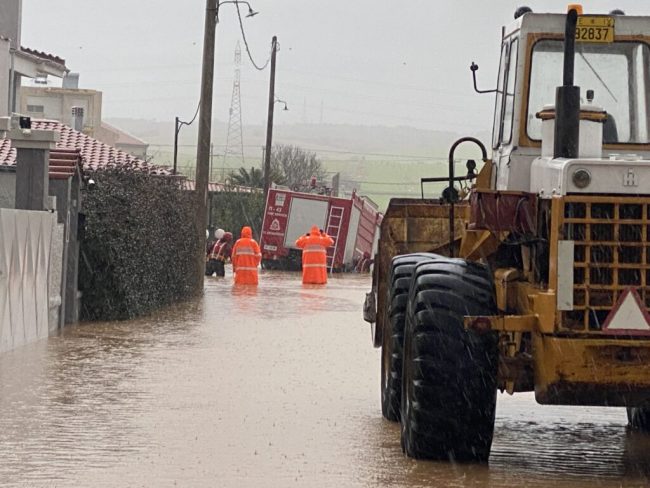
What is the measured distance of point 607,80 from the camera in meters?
11.5

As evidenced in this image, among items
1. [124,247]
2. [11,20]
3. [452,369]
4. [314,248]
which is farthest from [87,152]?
[452,369]

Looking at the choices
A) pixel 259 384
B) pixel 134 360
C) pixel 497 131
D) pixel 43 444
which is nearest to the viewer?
pixel 43 444

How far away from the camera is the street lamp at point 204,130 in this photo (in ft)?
110

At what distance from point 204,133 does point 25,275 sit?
49.8 ft

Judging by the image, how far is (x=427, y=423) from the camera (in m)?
10.2

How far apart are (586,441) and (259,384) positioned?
4251 mm

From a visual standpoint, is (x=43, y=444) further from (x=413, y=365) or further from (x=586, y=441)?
(x=586, y=441)

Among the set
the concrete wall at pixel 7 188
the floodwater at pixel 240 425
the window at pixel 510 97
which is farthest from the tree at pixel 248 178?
the window at pixel 510 97

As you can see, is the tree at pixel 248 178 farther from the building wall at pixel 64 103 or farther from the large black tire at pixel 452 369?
the large black tire at pixel 452 369

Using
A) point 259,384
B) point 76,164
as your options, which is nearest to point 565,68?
point 259,384

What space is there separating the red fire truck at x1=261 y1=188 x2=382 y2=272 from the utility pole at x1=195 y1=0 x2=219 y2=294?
1465 centimetres

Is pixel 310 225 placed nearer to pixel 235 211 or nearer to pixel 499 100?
pixel 235 211

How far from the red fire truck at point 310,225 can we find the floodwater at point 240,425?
27820 millimetres

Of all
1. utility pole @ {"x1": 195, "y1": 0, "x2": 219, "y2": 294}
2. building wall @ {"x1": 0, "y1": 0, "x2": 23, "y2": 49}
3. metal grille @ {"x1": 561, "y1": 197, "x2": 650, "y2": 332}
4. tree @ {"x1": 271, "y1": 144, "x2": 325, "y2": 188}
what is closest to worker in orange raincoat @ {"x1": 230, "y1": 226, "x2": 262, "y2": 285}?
utility pole @ {"x1": 195, "y1": 0, "x2": 219, "y2": 294}
